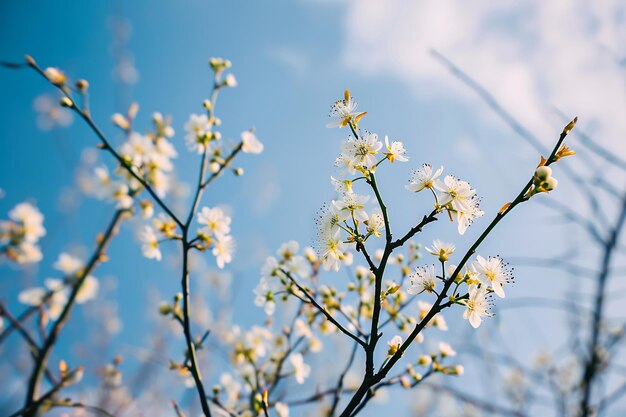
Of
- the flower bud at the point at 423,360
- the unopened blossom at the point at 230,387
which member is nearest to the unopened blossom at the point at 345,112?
the flower bud at the point at 423,360

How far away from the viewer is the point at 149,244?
2.50 metres

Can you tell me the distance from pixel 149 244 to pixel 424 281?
161 centimetres

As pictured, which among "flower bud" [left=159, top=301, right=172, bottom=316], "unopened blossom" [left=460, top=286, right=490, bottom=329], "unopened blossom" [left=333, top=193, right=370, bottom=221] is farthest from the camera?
"flower bud" [left=159, top=301, right=172, bottom=316]

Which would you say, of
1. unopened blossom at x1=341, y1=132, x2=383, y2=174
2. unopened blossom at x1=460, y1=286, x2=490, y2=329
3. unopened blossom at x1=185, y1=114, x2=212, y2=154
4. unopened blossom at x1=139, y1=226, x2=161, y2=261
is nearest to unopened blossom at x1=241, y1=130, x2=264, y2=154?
unopened blossom at x1=185, y1=114, x2=212, y2=154

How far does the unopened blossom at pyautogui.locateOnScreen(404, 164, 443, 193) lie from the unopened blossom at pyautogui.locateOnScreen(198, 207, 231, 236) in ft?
3.68

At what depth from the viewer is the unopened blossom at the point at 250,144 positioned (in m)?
2.64

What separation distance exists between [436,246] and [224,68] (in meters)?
1.84

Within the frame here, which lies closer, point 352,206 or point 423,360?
point 352,206

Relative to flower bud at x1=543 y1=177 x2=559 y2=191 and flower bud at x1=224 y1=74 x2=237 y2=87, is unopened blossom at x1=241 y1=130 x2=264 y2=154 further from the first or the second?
flower bud at x1=543 y1=177 x2=559 y2=191

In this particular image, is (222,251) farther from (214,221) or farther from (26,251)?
(26,251)

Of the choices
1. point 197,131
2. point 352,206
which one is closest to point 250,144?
point 197,131

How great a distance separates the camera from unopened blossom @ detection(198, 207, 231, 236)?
2359 mm

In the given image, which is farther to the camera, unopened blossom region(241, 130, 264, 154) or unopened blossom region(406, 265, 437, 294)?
unopened blossom region(241, 130, 264, 154)

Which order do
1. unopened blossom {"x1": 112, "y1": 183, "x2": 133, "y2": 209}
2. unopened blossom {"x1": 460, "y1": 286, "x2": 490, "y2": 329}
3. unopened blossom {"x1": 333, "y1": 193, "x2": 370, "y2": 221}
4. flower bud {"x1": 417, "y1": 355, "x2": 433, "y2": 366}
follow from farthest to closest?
unopened blossom {"x1": 112, "y1": 183, "x2": 133, "y2": 209} → flower bud {"x1": 417, "y1": 355, "x2": 433, "y2": 366} → unopened blossom {"x1": 333, "y1": 193, "x2": 370, "y2": 221} → unopened blossom {"x1": 460, "y1": 286, "x2": 490, "y2": 329}
